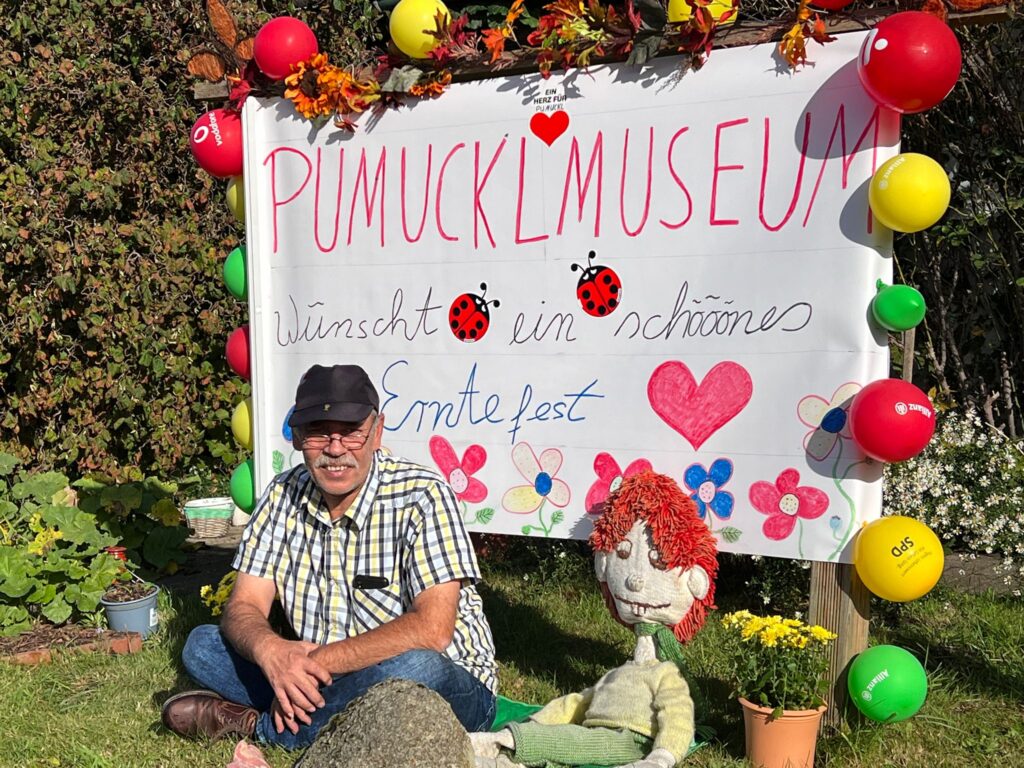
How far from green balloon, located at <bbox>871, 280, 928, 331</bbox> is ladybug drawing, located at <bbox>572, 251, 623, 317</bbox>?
77 centimetres

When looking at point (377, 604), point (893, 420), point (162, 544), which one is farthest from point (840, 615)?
point (162, 544)

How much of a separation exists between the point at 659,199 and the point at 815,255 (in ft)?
1.61

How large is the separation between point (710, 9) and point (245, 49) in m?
1.69

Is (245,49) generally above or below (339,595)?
above

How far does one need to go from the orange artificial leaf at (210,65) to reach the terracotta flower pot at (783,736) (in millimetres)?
2771

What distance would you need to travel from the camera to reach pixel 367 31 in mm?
6770

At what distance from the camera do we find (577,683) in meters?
3.65

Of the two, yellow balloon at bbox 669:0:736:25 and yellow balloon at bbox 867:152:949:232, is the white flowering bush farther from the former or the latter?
yellow balloon at bbox 669:0:736:25

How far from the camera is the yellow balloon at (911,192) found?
274cm

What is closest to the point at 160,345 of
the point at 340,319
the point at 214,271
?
the point at 214,271

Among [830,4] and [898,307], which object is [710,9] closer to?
[830,4]

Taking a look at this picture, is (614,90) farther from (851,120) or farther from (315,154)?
(315,154)

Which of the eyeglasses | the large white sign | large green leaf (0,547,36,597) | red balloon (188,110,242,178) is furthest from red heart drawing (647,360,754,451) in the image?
large green leaf (0,547,36,597)

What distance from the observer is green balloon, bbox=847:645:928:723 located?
2.88 metres
